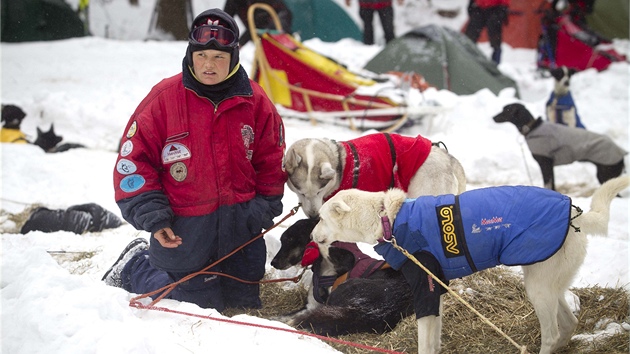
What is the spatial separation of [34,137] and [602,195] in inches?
338

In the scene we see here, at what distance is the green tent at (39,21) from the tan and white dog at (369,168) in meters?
13.3

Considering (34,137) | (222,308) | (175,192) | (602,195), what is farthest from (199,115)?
(34,137)

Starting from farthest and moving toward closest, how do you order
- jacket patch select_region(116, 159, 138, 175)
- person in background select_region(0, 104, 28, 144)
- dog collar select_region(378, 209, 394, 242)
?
person in background select_region(0, 104, 28, 144) → jacket patch select_region(116, 159, 138, 175) → dog collar select_region(378, 209, 394, 242)

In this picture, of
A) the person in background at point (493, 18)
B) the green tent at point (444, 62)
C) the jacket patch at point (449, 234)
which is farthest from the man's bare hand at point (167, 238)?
the person in background at point (493, 18)

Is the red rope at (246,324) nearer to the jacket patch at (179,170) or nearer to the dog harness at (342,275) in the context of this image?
the jacket patch at (179,170)

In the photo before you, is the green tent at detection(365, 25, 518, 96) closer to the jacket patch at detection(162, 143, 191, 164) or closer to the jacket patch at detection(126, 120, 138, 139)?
the jacket patch at detection(162, 143, 191, 164)

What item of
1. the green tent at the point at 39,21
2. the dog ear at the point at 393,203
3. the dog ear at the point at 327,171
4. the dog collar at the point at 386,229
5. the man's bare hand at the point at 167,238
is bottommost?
the green tent at the point at 39,21

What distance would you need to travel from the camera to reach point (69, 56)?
14227 mm

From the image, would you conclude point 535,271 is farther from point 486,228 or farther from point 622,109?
point 622,109

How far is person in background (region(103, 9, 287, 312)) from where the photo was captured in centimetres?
339

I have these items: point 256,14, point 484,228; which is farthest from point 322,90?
point 484,228

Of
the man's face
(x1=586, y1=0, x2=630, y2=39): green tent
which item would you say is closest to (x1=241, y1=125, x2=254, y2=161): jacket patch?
the man's face

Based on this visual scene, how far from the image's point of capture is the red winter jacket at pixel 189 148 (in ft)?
11.1

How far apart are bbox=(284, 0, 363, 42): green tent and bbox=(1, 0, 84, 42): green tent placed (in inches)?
229
